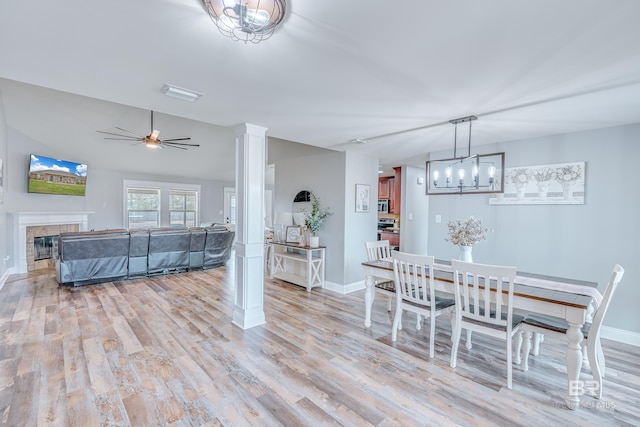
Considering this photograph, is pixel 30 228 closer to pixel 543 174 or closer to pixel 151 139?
pixel 151 139

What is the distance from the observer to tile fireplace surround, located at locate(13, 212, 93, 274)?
548 cm

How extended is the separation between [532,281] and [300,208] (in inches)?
147

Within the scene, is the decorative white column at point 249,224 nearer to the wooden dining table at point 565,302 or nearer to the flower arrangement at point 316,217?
the flower arrangement at point 316,217

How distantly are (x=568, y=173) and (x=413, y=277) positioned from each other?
2.40 metres

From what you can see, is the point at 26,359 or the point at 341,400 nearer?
the point at 341,400

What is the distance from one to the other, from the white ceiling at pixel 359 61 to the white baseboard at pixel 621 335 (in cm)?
222

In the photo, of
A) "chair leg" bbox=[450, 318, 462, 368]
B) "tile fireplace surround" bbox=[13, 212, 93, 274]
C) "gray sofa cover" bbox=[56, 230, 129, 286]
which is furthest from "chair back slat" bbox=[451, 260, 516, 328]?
"tile fireplace surround" bbox=[13, 212, 93, 274]

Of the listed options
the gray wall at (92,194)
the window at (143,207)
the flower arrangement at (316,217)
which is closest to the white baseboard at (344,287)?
the flower arrangement at (316,217)

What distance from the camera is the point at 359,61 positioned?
1875mm

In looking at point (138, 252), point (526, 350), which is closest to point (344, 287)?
point (526, 350)

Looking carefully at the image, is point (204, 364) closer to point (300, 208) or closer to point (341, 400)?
point (341, 400)

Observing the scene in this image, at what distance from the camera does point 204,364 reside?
8.09 ft

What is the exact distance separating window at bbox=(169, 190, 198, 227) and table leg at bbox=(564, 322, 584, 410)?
9424mm

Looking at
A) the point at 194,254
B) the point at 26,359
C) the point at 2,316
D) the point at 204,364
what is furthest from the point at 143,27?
the point at 194,254
